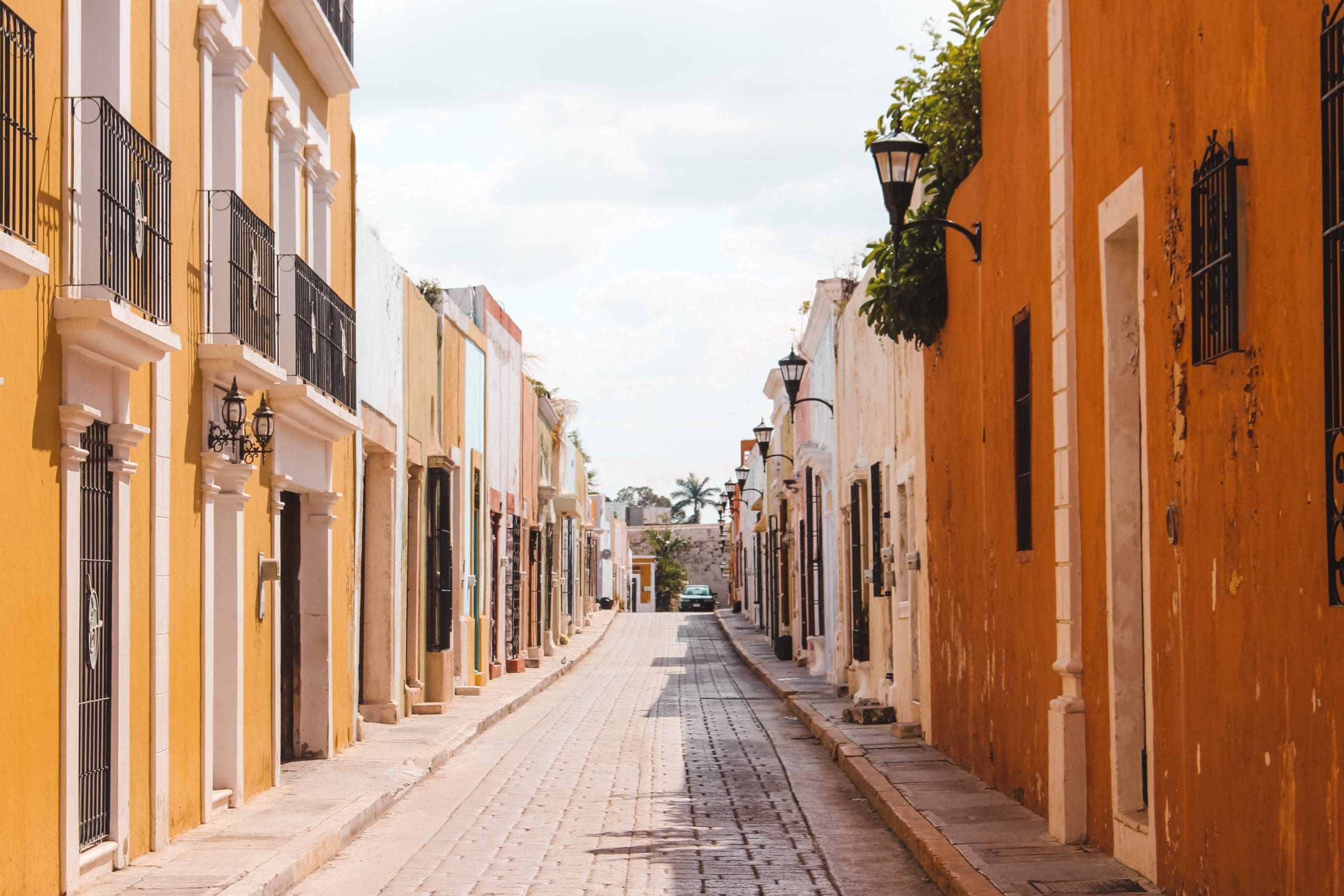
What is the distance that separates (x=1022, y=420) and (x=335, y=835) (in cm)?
508

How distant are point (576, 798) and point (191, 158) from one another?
17.8ft

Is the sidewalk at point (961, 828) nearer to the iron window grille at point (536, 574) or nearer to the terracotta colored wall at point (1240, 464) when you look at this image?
the terracotta colored wall at point (1240, 464)

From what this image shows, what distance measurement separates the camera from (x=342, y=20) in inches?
568

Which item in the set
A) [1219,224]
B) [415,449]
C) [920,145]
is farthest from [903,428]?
[1219,224]

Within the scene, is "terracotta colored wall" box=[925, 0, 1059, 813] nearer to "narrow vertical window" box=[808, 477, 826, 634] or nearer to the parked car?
"narrow vertical window" box=[808, 477, 826, 634]

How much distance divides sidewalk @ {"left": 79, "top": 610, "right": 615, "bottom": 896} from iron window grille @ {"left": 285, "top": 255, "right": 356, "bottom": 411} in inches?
121

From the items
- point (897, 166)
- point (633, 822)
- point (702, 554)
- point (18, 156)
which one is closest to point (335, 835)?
point (633, 822)

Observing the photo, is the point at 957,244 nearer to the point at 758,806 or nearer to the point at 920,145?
the point at 920,145

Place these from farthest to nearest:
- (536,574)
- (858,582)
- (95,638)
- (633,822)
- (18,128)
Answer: (536,574) < (858,582) < (633,822) < (95,638) < (18,128)

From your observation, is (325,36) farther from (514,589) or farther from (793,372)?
(514,589)

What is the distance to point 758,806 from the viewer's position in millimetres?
11695

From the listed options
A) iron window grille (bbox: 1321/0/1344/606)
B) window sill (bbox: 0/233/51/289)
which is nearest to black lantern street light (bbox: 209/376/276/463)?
window sill (bbox: 0/233/51/289)

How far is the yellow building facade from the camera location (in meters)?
7.17

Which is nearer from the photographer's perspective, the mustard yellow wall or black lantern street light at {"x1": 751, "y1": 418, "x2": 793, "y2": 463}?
the mustard yellow wall
